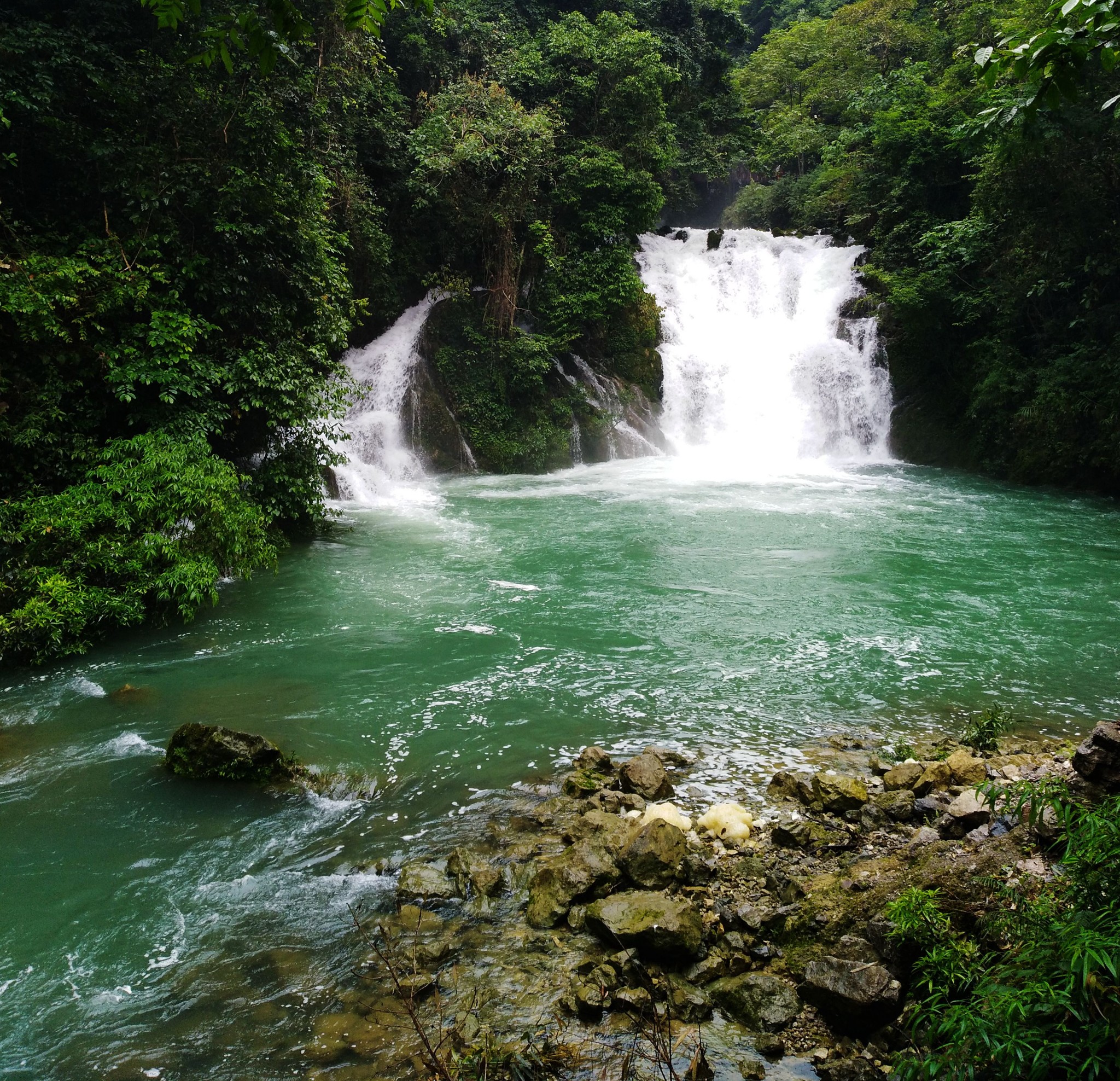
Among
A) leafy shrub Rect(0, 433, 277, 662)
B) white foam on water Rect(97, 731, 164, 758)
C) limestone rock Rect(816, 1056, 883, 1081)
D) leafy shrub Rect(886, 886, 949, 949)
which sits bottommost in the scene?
limestone rock Rect(816, 1056, 883, 1081)

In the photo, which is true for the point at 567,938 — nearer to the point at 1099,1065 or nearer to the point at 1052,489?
the point at 1099,1065

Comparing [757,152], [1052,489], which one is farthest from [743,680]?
[757,152]

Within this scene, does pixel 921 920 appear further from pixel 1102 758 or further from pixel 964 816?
pixel 1102 758

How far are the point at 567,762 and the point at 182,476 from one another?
5584 millimetres

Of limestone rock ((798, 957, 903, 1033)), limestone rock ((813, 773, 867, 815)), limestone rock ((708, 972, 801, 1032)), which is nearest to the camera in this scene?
limestone rock ((798, 957, 903, 1033))

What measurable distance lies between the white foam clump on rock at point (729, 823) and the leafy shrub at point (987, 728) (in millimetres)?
2118

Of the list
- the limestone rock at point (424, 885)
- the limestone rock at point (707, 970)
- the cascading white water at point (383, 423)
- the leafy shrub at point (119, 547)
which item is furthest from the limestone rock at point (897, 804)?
the cascading white water at point (383, 423)

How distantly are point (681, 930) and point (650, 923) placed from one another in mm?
152

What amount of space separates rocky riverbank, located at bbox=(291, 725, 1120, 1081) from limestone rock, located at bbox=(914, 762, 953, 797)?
1cm

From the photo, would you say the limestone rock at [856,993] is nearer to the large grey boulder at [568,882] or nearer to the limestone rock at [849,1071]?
the limestone rock at [849,1071]

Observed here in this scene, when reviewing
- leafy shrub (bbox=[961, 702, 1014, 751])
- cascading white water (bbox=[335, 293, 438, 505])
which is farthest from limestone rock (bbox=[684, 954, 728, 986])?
cascading white water (bbox=[335, 293, 438, 505])

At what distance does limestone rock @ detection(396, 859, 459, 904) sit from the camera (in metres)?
4.26

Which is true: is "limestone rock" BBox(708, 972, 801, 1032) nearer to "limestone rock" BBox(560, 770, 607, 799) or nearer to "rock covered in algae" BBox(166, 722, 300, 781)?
"limestone rock" BBox(560, 770, 607, 799)

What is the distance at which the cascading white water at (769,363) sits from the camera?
70.8 feet
